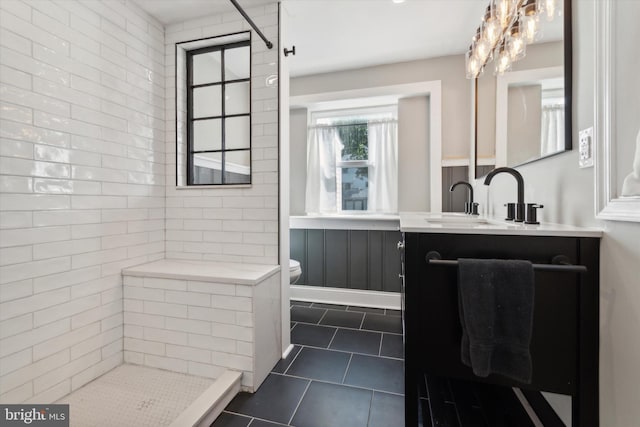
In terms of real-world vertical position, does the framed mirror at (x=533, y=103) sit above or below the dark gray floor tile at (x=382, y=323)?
above

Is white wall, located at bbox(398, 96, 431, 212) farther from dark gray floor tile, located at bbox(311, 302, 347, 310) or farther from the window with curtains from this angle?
dark gray floor tile, located at bbox(311, 302, 347, 310)

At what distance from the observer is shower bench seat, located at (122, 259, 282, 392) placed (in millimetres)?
1605

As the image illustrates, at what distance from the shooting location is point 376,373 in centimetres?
175

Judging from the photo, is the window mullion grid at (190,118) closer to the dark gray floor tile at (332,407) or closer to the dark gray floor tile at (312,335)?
the dark gray floor tile at (312,335)

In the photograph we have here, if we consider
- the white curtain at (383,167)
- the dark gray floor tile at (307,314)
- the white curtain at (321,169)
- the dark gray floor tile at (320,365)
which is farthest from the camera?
the white curtain at (321,169)

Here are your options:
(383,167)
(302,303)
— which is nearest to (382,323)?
(302,303)

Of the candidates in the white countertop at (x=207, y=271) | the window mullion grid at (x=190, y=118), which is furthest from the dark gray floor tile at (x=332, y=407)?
the window mullion grid at (x=190, y=118)

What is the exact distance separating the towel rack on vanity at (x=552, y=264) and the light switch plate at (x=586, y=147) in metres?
0.37

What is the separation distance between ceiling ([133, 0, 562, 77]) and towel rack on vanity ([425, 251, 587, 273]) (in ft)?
5.92

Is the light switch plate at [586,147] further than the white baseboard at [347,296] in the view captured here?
No

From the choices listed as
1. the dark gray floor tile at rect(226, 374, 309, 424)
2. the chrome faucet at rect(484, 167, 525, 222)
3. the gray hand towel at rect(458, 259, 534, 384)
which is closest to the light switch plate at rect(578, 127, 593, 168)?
the chrome faucet at rect(484, 167, 525, 222)

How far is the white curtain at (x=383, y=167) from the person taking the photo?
3047mm

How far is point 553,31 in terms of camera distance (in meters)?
1.23

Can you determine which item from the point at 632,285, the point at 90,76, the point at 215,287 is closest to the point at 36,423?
the point at 215,287
